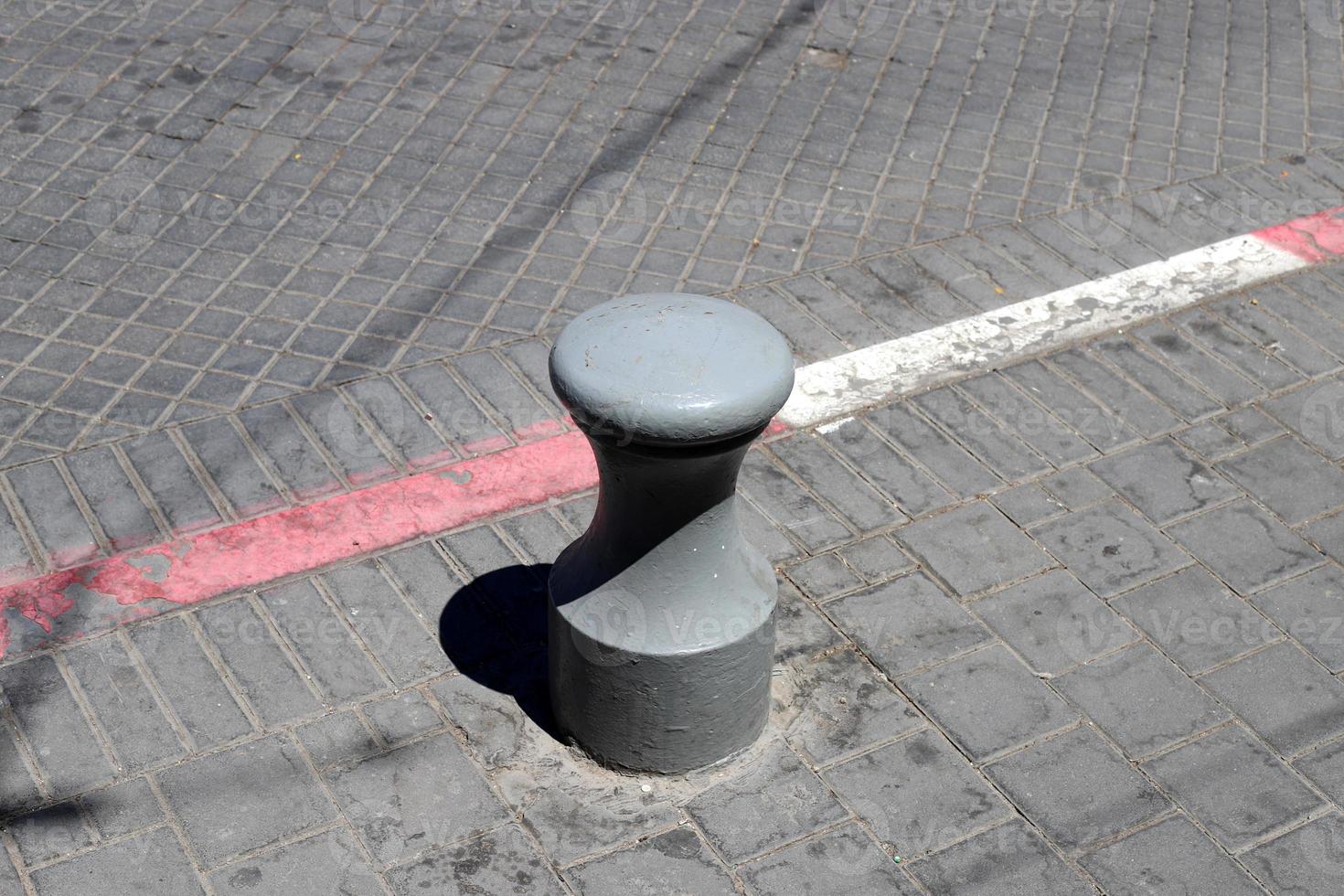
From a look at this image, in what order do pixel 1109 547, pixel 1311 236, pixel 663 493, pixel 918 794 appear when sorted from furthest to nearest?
1. pixel 1311 236
2. pixel 1109 547
3. pixel 918 794
4. pixel 663 493

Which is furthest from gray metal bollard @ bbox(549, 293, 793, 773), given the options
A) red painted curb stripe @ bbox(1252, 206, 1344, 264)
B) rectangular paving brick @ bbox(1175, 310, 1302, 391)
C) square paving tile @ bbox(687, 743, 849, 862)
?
Result: red painted curb stripe @ bbox(1252, 206, 1344, 264)

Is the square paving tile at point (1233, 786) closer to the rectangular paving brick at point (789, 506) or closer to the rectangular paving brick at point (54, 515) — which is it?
the rectangular paving brick at point (789, 506)

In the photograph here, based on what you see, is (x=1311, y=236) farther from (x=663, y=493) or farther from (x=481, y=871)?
(x=481, y=871)

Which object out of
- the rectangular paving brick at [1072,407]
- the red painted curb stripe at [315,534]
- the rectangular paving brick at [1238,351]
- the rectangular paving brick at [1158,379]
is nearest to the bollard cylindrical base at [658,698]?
the red painted curb stripe at [315,534]

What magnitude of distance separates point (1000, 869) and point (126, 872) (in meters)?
2.20

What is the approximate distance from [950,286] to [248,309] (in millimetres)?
2918

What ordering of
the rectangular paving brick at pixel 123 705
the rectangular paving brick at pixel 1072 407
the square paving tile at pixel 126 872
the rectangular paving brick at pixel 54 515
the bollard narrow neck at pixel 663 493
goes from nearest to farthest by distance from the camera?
the bollard narrow neck at pixel 663 493, the square paving tile at pixel 126 872, the rectangular paving brick at pixel 123 705, the rectangular paving brick at pixel 54 515, the rectangular paving brick at pixel 1072 407

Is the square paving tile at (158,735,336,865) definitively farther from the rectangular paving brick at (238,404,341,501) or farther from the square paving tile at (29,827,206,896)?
the rectangular paving brick at (238,404,341,501)

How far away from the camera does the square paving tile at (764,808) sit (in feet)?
12.0

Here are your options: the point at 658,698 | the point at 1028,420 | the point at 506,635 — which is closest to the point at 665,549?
the point at 658,698

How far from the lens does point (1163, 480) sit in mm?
A: 4977

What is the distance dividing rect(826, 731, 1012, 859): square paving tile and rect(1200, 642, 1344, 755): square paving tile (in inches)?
33.6

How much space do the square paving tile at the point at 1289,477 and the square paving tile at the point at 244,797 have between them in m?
3.30

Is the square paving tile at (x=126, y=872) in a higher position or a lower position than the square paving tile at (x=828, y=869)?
lower
